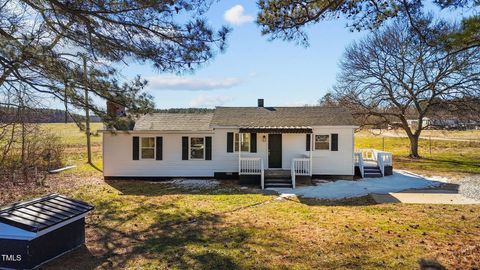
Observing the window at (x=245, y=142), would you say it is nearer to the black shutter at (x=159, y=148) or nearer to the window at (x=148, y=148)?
the black shutter at (x=159, y=148)

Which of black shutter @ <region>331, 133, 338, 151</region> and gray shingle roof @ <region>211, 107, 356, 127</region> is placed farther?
gray shingle roof @ <region>211, 107, 356, 127</region>

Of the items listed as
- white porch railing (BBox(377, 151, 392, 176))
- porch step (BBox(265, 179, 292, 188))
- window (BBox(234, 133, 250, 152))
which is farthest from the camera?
white porch railing (BBox(377, 151, 392, 176))

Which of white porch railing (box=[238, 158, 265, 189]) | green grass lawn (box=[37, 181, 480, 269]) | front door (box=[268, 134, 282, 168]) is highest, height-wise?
front door (box=[268, 134, 282, 168])

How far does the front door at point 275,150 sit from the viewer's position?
17.5m

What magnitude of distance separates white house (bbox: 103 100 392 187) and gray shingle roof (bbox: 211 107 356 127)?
0.17ft

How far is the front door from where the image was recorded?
1753 centimetres

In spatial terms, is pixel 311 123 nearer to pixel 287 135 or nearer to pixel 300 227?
pixel 287 135

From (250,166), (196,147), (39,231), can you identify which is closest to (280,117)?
(250,166)

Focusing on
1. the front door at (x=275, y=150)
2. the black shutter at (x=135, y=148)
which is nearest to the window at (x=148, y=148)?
the black shutter at (x=135, y=148)

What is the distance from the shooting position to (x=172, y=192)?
47.5ft

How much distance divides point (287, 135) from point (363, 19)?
9075 millimetres

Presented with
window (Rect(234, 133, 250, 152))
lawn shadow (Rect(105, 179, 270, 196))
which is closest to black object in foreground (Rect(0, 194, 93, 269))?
lawn shadow (Rect(105, 179, 270, 196))

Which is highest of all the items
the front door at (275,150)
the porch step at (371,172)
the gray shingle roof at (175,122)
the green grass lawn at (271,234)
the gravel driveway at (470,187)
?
the gray shingle roof at (175,122)

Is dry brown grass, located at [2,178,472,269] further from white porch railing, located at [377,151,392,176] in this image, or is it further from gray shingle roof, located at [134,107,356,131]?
white porch railing, located at [377,151,392,176]
